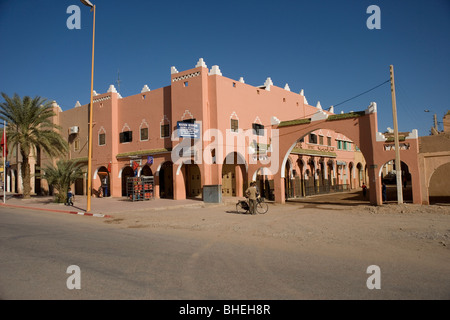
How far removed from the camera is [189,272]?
18.0ft

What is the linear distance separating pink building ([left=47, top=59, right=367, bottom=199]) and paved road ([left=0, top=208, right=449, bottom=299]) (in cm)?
1438

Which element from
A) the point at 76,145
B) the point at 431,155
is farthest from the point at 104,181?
the point at 431,155

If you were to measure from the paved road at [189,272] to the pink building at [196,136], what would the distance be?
1438 centimetres

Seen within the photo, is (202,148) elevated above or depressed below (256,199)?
above

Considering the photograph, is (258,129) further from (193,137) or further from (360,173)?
(360,173)

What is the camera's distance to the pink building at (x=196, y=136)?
2259cm

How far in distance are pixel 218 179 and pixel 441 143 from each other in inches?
532

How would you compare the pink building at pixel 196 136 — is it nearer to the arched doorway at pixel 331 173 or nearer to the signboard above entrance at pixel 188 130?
the signboard above entrance at pixel 188 130

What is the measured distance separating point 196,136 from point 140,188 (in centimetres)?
550

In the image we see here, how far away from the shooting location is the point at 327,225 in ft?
37.2

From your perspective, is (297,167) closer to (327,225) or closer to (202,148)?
(202,148)

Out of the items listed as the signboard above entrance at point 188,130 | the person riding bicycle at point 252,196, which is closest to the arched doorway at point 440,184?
the person riding bicycle at point 252,196

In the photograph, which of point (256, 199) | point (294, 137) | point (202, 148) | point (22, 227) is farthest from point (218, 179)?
point (22, 227)

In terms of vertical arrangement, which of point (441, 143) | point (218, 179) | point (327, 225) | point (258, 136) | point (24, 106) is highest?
point (24, 106)
